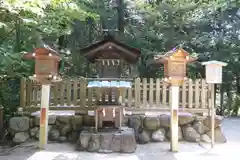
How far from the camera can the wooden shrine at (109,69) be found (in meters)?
6.23

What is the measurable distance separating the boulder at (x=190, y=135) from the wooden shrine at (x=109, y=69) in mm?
1934

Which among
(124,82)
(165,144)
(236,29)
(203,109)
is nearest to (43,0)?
(124,82)

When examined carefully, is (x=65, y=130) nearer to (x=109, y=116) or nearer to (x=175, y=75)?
(x=109, y=116)

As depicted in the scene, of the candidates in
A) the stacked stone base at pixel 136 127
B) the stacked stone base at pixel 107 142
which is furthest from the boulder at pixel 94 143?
the stacked stone base at pixel 136 127

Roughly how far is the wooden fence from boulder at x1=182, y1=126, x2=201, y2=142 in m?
0.55

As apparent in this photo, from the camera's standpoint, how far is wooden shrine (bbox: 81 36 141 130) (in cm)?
→ 623

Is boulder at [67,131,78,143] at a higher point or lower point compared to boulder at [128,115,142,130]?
lower

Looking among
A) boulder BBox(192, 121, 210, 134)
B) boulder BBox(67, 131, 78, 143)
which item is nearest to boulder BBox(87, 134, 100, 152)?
boulder BBox(67, 131, 78, 143)

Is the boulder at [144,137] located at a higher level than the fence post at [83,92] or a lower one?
lower

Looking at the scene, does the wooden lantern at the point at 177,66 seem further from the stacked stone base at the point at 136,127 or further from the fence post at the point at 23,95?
the fence post at the point at 23,95

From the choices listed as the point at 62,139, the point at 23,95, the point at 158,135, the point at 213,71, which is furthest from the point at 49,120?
the point at 213,71

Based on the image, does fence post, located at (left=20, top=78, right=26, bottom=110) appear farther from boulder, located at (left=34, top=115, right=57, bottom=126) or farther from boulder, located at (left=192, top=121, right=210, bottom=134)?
boulder, located at (left=192, top=121, right=210, bottom=134)

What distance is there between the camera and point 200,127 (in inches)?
278

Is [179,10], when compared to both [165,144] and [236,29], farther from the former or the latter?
[165,144]
